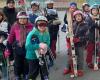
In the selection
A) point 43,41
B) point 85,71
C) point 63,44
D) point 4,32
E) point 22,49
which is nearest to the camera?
point 43,41

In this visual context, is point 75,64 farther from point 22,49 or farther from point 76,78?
point 22,49

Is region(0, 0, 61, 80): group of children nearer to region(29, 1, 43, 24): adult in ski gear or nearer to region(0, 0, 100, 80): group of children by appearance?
region(0, 0, 100, 80): group of children

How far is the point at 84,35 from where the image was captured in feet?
28.9

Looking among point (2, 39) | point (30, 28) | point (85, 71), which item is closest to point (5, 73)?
point (2, 39)

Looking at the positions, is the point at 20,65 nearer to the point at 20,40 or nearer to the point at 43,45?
the point at 20,40

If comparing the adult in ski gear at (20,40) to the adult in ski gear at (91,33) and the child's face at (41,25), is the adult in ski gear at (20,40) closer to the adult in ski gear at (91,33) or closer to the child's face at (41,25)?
the child's face at (41,25)

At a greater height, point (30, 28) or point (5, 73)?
point (30, 28)

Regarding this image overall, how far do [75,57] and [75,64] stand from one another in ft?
0.60

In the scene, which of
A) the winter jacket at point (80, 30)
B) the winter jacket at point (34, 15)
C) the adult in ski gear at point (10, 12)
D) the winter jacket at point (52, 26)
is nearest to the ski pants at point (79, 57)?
the winter jacket at point (80, 30)

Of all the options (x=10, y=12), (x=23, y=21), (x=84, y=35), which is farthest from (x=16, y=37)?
(x=10, y=12)

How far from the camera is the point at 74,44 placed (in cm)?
Result: 889

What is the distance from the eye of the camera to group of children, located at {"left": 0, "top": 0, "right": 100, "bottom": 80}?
7.39 m

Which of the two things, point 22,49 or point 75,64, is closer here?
point 22,49

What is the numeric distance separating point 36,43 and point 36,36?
0.15 meters
